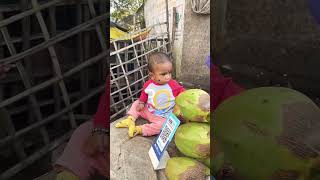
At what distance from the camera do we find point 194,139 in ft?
3.70

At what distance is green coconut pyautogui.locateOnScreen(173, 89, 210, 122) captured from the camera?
3.60 feet

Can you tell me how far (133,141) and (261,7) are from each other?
571 millimetres

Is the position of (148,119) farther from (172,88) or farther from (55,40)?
(55,40)

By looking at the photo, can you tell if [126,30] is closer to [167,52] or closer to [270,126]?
[167,52]

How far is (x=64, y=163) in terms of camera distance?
1105 mm

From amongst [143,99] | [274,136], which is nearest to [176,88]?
[143,99]

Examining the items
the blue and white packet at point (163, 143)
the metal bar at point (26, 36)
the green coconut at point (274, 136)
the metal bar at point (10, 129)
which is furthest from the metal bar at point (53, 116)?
the green coconut at point (274, 136)

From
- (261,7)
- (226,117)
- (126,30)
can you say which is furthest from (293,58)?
(126,30)

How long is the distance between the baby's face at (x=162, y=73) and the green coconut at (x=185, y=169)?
0.26m

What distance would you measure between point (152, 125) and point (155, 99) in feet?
0.28

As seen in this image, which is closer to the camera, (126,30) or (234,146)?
(234,146)

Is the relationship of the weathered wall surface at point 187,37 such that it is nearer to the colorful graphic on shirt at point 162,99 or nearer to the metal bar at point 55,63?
the colorful graphic on shirt at point 162,99

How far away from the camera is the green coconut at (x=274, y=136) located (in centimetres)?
89

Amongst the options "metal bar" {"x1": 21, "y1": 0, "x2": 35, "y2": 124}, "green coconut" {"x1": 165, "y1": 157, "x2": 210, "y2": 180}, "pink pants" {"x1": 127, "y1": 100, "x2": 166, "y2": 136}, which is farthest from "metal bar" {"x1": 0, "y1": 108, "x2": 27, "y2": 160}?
"green coconut" {"x1": 165, "y1": 157, "x2": 210, "y2": 180}
